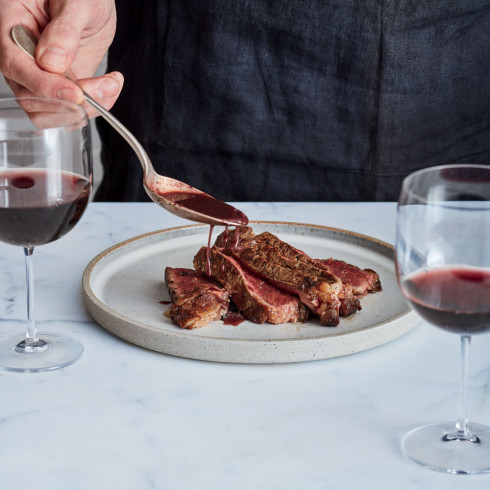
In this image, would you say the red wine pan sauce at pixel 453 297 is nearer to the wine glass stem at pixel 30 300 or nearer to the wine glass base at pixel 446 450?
the wine glass base at pixel 446 450

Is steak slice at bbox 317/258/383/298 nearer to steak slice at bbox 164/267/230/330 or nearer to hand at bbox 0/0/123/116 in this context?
steak slice at bbox 164/267/230/330

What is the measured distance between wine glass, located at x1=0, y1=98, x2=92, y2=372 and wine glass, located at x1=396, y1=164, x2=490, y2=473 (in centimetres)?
55

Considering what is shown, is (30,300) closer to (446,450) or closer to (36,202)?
(36,202)

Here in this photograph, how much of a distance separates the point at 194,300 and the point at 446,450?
525 millimetres

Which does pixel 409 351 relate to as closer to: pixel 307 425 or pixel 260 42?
pixel 307 425

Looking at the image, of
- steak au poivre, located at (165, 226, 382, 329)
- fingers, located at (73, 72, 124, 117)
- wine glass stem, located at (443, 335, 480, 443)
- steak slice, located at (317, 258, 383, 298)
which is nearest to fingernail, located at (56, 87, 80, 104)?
fingers, located at (73, 72, 124, 117)

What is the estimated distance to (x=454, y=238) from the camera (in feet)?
3.44

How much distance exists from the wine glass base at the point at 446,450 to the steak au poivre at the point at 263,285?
367 millimetres

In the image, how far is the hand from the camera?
166 centimetres

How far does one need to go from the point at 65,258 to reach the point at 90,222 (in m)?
0.24

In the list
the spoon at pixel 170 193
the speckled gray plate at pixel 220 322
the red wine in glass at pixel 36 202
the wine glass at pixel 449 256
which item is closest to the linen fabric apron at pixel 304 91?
the speckled gray plate at pixel 220 322

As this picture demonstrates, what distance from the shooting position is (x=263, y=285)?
1.59 metres

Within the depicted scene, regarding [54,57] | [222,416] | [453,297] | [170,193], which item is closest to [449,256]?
[453,297]

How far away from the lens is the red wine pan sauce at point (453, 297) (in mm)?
1029
